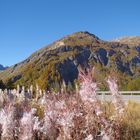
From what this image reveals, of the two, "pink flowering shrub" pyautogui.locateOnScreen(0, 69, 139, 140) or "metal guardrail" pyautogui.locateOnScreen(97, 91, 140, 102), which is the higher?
"metal guardrail" pyautogui.locateOnScreen(97, 91, 140, 102)

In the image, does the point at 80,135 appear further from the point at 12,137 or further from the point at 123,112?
the point at 12,137

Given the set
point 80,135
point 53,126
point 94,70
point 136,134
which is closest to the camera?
point 94,70

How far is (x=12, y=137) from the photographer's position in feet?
25.5

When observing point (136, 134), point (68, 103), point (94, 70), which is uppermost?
point (94, 70)

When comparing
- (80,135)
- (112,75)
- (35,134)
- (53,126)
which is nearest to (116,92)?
(112,75)

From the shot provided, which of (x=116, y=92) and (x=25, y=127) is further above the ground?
(x=116, y=92)

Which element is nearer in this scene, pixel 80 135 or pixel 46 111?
pixel 80 135

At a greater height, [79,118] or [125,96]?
[125,96]

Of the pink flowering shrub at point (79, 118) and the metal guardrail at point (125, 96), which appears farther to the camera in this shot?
the metal guardrail at point (125, 96)

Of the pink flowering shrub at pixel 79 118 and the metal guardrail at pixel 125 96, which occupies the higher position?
the metal guardrail at pixel 125 96

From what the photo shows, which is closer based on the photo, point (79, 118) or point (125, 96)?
point (79, 118)

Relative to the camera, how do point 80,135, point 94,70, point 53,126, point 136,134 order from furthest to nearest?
point 136,134, point 53,126, point 80,135, point 94,70

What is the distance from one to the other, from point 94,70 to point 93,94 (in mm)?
398

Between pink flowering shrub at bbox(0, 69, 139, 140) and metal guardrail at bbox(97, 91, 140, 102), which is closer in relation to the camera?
pink flowering shrub at bbox(0, 69, 139, 140)
